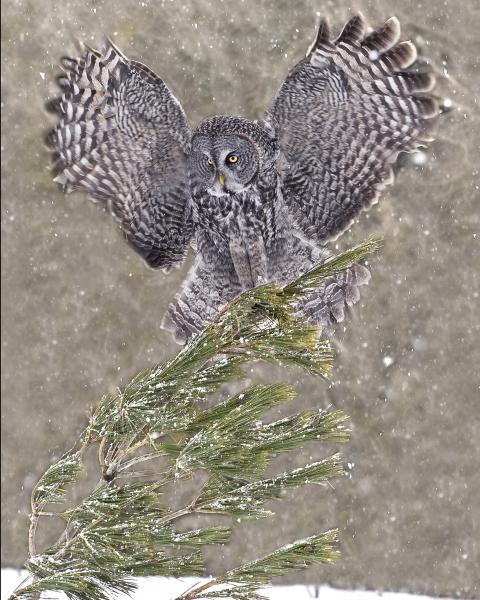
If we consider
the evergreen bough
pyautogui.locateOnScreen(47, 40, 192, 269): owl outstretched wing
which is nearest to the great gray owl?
pyautogui.locateOnScreen(47, 40, 192, 269): owl outstretched wing

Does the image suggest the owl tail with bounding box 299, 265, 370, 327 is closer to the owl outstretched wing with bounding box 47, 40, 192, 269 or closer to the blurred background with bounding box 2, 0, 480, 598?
the owl outstretched wing with bounding box 47, 40, 192, 269

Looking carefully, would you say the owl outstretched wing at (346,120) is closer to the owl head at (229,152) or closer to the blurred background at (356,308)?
the owl head at (229,152)

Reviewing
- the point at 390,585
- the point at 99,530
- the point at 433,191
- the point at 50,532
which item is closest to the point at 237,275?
the point at 433,191

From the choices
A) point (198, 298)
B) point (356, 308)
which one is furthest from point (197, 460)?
point (356, 308)

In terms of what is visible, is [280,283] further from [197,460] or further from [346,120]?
[197,460]

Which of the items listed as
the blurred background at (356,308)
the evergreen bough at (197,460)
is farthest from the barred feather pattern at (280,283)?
the evergreen bough at (197,460)

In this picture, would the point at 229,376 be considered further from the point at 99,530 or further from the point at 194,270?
the point at 194,270
